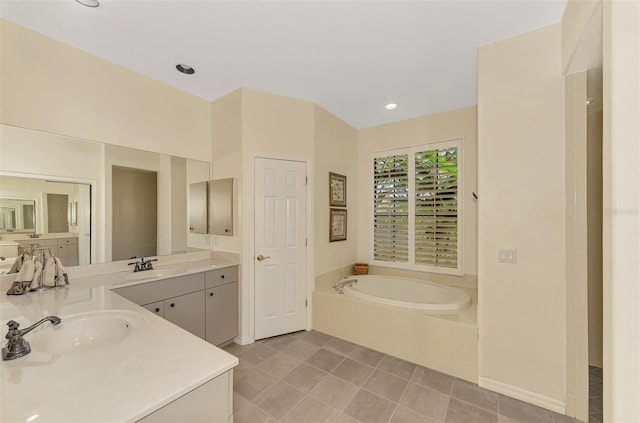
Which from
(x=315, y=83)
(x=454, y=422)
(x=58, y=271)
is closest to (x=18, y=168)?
(x=58, y=271)

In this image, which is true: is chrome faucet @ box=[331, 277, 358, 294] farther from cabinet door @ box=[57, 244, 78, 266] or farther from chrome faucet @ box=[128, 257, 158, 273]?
cabinet door @ box=[57, 244, 78, 266]

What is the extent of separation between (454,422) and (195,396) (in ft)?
5.54

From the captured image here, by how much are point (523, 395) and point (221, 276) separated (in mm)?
2607

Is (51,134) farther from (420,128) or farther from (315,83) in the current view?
(420,128)

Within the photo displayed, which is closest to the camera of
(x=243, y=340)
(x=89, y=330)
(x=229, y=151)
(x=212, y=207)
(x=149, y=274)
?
(x=89, y=330)

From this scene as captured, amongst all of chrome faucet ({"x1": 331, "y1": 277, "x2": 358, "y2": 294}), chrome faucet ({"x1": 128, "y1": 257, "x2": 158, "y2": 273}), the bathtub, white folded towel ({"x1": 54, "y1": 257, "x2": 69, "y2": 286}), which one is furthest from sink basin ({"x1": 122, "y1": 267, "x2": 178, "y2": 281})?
chrome faucet ({"x1": 331, "y1": 277, "x2": 358, "y2": 294})

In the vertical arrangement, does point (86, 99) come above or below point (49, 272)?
above

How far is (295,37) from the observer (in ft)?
6.27

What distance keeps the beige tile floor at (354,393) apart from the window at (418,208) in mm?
1426

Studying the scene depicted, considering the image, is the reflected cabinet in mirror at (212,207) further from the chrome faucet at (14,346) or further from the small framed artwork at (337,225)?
the chrome faucet at (14,346)

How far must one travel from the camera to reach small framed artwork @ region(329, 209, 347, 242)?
332 centimetres

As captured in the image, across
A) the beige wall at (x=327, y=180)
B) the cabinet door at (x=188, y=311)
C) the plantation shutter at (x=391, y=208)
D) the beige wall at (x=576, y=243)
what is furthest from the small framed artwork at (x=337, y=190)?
the beige wall at (x=576, y=243)

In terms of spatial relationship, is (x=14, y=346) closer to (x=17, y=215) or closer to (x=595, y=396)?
(x=17, y=215)

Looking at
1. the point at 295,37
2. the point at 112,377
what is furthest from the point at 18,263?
the point at 295,37
